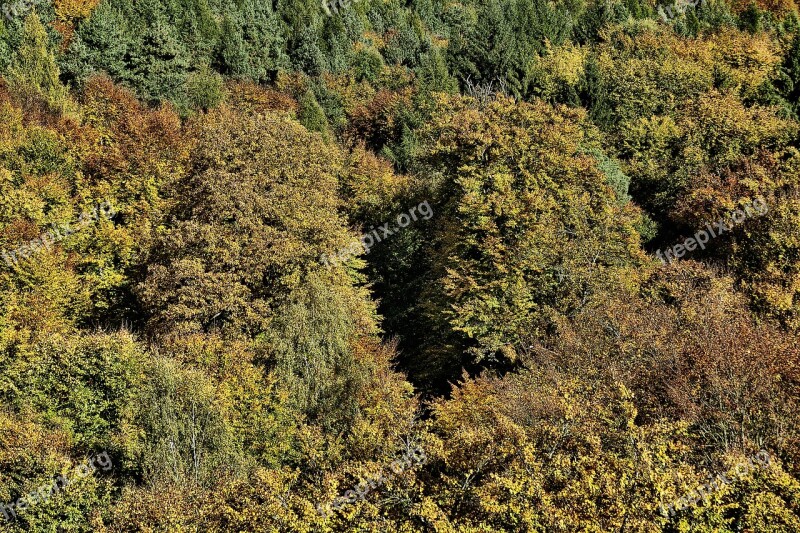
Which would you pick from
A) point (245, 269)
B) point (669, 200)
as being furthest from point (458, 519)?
point (669, 200)

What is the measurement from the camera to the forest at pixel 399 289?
21.5m

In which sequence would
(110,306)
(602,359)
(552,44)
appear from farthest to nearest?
(552,44) → (110,306) → (602,359)

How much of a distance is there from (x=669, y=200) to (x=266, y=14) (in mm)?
54129

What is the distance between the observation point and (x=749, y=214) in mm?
43062

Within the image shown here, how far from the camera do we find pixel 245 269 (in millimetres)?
39375

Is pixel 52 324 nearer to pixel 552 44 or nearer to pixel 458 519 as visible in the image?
pixel 458 519

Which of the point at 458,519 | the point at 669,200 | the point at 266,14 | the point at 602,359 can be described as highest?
the point at 266,14

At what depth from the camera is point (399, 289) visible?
168ft

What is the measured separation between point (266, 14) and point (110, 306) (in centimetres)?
5325

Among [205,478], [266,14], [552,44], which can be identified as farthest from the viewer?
[266,14]

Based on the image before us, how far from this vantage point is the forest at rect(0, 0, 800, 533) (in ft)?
70.4

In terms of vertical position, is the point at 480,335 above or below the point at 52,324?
below

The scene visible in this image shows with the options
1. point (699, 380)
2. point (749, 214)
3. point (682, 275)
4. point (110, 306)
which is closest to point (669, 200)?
point (749, 214)

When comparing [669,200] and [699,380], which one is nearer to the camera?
[699,380]
